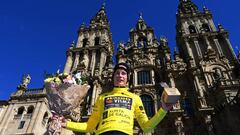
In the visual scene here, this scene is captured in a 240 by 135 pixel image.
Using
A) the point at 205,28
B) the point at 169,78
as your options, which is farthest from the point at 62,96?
the point at 205,28

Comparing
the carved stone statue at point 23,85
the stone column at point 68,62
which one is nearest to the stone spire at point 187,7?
the stone column at point 68,62

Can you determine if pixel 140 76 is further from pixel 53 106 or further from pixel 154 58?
pixel 53 106

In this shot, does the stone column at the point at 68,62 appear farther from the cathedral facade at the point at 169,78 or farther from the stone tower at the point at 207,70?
the stone tower at the point at 207,70

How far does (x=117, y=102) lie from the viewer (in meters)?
4.34

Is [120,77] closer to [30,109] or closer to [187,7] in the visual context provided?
[30,109]

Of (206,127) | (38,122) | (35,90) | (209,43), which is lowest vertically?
(206,127)

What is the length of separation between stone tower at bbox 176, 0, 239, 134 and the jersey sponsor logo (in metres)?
14.7

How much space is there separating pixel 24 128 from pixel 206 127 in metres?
15.5

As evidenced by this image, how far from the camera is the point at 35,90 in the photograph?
2427 cm

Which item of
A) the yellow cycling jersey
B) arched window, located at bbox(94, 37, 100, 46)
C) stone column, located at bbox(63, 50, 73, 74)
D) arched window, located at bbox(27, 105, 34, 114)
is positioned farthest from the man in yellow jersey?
arched window, located at bbox(94, 37, 100, 46)

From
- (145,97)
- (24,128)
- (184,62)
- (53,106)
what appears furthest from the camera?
(184,62)

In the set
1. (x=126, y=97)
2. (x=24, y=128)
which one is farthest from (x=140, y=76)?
(x=126, y=97)

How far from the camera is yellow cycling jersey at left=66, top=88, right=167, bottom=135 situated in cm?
390

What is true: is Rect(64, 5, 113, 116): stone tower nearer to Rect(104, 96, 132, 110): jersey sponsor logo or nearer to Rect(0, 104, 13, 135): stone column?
Rect(0, 104, 13, 135): stone column
